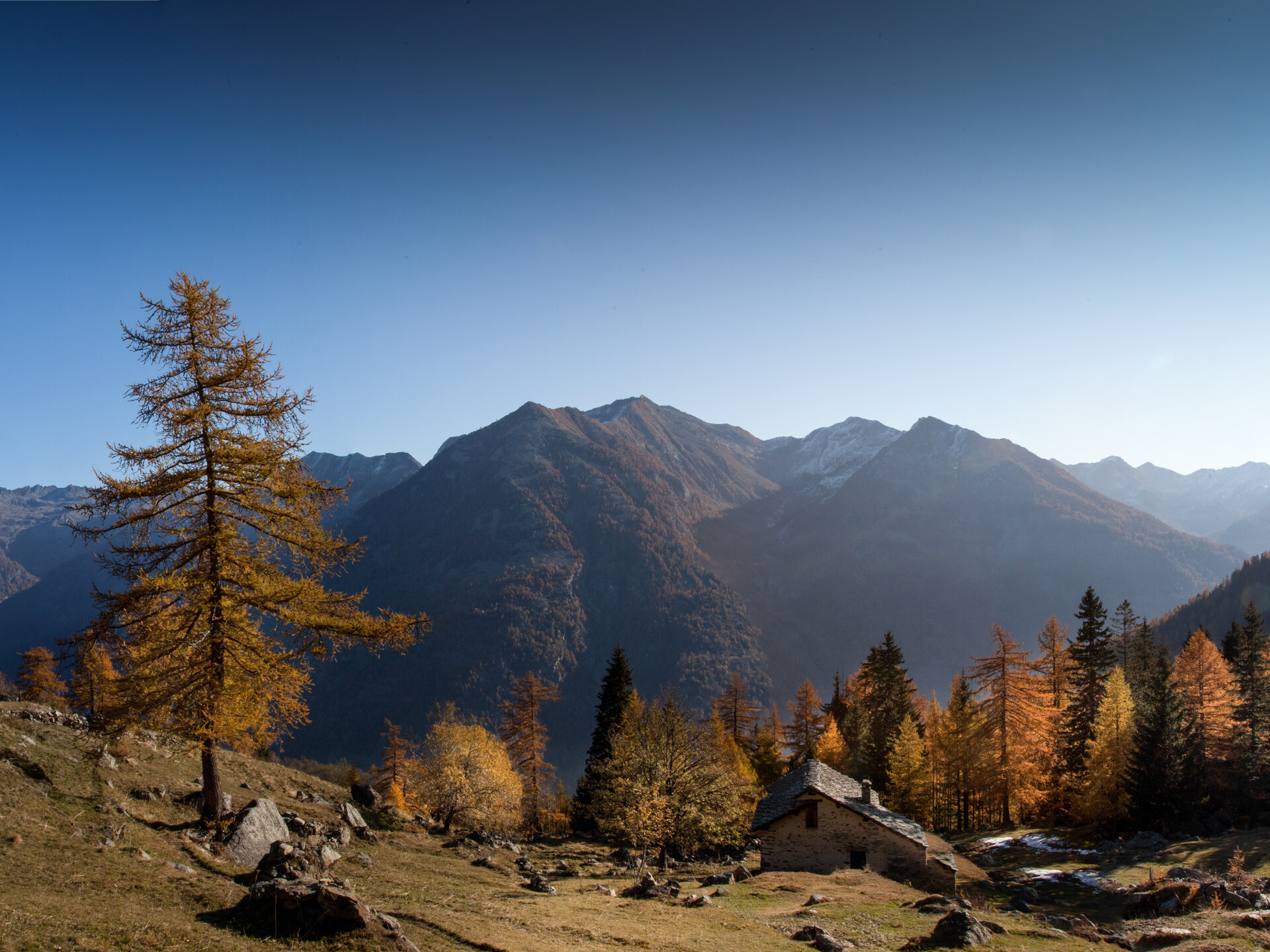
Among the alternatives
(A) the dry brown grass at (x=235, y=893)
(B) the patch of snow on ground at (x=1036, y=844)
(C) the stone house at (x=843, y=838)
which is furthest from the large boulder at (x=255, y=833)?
(B) the patch of snow on ground at (x=1036, y=844)

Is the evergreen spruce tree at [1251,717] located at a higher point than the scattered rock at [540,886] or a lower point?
higher

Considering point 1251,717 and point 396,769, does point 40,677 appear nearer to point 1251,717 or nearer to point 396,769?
point 396,769

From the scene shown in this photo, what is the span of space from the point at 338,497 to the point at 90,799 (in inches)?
475

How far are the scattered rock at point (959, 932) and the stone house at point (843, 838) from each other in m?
18.1

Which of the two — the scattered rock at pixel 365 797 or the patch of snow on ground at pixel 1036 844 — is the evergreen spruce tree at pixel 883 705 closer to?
the patch of snow on ground at pixel 1036 844

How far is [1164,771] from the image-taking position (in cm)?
4203

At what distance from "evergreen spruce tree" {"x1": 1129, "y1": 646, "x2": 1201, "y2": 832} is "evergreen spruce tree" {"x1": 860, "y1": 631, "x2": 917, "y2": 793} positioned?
16.2 m

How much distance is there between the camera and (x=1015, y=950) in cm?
1877

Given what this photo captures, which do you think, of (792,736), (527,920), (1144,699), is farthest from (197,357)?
(792,736)

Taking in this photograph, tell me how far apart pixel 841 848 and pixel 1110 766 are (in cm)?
A: 2183

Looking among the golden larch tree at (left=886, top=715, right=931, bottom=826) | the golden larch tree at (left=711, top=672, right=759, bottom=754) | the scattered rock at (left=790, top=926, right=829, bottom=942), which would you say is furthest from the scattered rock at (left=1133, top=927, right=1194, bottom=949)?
the golden larch tree at (left=711, top=672, right=759, bottom=754)

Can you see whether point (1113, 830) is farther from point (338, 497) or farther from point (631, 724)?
point (338, 497)

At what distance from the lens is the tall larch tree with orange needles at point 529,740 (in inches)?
2303

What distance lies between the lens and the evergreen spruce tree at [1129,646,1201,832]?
42062mm
